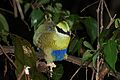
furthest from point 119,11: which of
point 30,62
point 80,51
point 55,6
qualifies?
point 30,62

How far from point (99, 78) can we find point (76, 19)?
0.20 m

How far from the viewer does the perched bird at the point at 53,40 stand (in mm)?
826

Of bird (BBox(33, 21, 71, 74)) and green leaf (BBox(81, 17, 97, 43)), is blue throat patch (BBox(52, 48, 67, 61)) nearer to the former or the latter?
bird (BBox(33, 21, 71, 74))

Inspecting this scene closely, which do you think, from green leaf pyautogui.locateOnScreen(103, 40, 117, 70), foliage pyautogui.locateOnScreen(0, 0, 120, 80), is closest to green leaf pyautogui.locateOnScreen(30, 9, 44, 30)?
foliage pyautogui.locateOnScreen(0, 0, 120, 80)

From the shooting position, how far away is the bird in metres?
0.83

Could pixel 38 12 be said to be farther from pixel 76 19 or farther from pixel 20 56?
pixel 20 56

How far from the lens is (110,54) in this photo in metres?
0.74

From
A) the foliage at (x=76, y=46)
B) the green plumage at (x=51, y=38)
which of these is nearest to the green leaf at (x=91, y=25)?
the foliage at (x=76, y=46)

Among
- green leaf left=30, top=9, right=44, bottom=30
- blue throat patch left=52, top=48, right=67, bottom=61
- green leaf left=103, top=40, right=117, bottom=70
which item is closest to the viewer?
green leaf left=103, top=40, right=117, bottom=70

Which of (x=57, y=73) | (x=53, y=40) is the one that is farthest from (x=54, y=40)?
(x=57, y=73)

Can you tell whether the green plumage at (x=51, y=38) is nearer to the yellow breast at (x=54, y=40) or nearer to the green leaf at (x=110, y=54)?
the yellow breast at (x=54, y=40)

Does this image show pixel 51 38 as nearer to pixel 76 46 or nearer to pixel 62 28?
pixel 62 28

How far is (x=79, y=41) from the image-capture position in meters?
0.96

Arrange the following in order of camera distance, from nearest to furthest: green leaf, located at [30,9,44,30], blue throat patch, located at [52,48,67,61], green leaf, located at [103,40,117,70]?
green leaf, located at [103,40,117,70]
blue throat patch, located at [52,48,67,61]
green leaf, located at [30,9,44,30]
